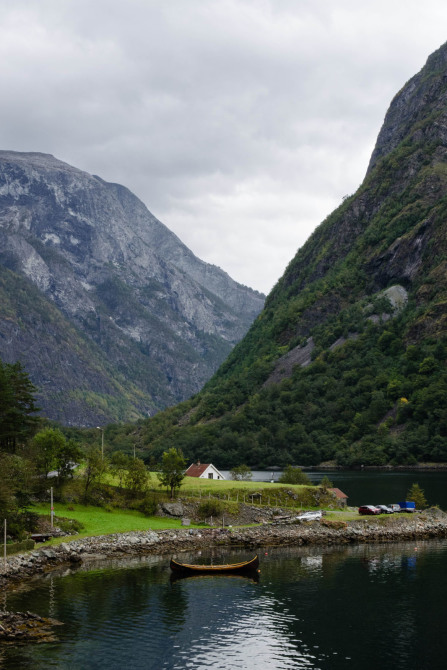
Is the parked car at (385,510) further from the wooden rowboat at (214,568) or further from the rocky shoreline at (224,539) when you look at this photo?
the wooden rowboat at (214,568)

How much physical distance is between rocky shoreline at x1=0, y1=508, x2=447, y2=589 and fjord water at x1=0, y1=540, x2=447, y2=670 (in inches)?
140

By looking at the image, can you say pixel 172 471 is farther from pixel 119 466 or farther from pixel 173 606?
pixel 173 606

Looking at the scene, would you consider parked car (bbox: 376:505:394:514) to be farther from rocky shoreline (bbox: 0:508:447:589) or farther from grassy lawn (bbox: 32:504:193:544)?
grassy lawn (bbox: 32:504:193:544)

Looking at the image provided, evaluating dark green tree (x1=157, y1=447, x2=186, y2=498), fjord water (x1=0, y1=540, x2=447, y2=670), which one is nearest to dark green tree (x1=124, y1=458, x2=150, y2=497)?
dark green tree (x1=157, y1=447, x2=186, y2=498)

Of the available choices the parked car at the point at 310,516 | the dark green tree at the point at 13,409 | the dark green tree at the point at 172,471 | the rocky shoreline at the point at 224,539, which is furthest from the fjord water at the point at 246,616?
the dark green tree at the point at 13,409

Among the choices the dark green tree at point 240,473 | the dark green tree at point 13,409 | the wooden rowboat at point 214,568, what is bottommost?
the wooden rowboat at point 214,568

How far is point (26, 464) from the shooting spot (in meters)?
87.6

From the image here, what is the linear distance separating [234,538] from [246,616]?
34826 mm

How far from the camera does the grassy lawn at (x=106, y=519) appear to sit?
89.0 m

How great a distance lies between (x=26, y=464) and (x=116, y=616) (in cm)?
3375

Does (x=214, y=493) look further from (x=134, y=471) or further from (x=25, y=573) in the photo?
(x=25, y=573)

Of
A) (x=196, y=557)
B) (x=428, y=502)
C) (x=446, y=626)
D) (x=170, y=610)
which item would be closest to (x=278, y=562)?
(x=196, y=557)

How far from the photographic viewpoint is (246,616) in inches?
2317

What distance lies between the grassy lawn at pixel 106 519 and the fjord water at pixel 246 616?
880cm
